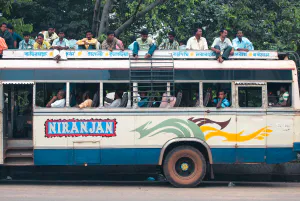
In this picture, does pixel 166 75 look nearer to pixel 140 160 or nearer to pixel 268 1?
pixel 140 160

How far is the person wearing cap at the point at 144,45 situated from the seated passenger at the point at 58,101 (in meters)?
1.81

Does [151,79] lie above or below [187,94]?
above

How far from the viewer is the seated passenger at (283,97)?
13328mm

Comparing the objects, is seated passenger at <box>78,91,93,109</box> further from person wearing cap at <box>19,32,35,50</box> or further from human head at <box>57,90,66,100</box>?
person wearing cap at <box>19,32,35,50</box>

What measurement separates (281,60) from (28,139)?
19.7 ft

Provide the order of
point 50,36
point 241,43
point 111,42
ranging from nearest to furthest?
point 111,42 → point 241,43 → point 50,36

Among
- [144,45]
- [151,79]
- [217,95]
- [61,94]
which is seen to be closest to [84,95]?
[61,94]

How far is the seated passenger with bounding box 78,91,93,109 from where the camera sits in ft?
42.2

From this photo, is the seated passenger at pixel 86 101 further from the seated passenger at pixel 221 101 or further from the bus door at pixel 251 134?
the bus door at pixel 251 134

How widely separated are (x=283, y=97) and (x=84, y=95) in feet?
14.7

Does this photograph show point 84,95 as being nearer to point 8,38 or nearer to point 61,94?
point 61,94

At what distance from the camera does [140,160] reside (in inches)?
511

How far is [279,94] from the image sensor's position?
527 inches

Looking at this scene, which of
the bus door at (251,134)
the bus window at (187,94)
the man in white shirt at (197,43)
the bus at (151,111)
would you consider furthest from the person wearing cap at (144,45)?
the bus door at (251,134)
